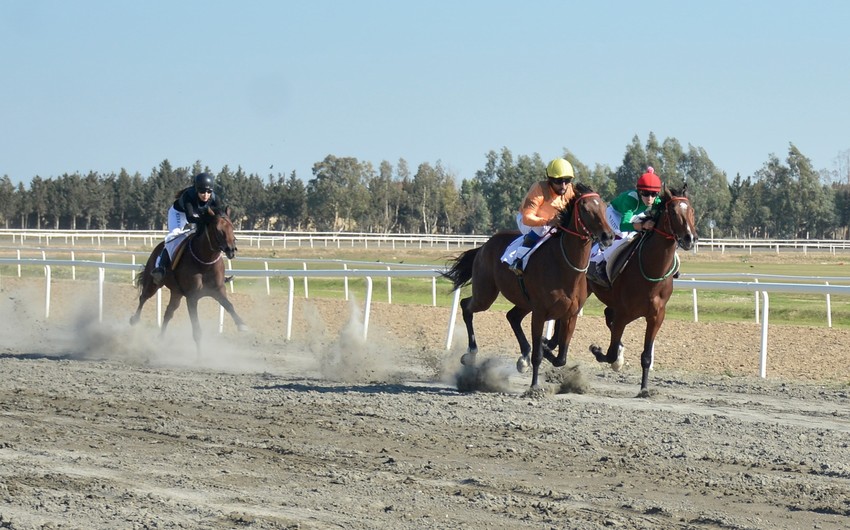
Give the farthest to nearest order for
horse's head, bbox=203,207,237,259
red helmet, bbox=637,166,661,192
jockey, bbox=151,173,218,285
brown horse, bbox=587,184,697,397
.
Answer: jockey, bbox=151,173,218,285 → horse's head, bbox=203,207,237,259 → red helmet, bbox=637,166,661,192 → brown horse, bbox=587,184,697,397

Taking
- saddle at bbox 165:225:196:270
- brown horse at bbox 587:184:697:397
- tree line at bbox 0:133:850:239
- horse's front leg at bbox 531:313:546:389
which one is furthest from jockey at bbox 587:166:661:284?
tree line at bbox 0:133:850:239

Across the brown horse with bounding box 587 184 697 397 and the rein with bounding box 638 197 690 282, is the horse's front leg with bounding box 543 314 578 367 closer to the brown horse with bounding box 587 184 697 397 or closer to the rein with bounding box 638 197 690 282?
the brown horse with bounding box 587 184 697 397

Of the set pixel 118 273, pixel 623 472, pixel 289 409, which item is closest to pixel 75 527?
pixel 623 472

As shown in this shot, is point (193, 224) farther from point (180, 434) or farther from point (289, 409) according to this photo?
point (180, 434)

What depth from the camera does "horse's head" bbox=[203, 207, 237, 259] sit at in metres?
11.9

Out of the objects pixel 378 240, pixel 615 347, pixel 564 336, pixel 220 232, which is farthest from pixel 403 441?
pixel 378 240

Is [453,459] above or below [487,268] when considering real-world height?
below

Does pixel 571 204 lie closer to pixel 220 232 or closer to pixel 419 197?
pixel 220 232

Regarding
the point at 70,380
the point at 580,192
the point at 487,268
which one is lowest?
the point at 70,380

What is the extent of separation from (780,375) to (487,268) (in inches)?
128

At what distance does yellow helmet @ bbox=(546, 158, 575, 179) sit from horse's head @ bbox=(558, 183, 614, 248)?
0.79 feet

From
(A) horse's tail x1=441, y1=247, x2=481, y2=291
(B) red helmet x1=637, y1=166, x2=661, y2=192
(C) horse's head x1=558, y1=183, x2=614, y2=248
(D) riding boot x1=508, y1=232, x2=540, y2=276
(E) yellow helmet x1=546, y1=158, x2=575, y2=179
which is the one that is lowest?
(A) horse's tail x1=441, y1=247, x2=481, y2=291

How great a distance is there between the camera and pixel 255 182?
89.0m

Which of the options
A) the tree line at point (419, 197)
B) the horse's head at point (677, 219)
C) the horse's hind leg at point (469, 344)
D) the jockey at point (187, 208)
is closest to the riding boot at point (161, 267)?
the jockey at point (187, 208)
